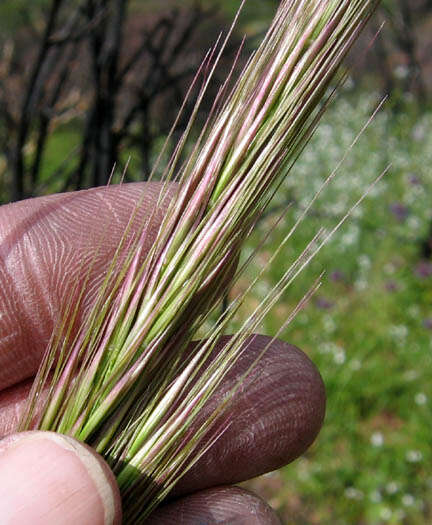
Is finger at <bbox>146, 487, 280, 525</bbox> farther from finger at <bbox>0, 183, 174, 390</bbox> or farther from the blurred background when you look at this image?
the blurred background

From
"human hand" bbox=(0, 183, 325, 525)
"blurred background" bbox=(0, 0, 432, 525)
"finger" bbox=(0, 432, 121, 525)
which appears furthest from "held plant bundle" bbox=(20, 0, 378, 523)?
"human hand" bbox=(0, 183, 325, 525)

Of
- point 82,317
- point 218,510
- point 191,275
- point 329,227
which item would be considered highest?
point 191,275

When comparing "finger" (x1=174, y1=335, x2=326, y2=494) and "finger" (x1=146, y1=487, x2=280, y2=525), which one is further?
"finger" (x1=174, y1=335, x2=326, y2=494)

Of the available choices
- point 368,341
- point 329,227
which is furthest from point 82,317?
point 329,227

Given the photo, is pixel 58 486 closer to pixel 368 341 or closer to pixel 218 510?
pixel 218 510

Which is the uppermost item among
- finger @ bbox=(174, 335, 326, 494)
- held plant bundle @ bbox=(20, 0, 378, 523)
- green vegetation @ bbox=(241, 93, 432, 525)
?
held plant bundle @ bbox=(20, 0, 378, 523)

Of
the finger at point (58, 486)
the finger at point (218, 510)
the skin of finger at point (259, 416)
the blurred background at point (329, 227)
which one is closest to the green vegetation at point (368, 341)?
the blurred background at point (329, 227)

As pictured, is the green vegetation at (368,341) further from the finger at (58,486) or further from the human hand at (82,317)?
the finger at (58,486)
